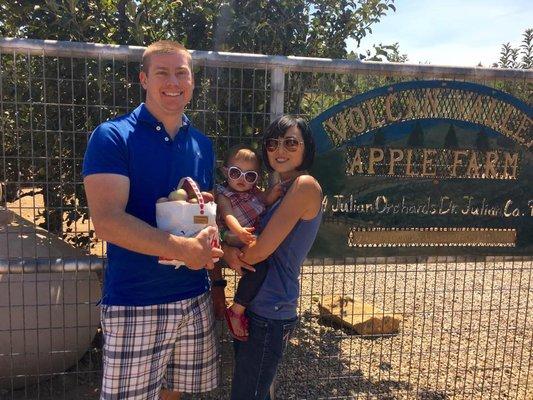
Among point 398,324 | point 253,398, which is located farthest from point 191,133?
point 398,324

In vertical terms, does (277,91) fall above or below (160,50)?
below

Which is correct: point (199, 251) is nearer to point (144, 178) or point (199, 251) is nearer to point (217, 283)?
point (144, 178)

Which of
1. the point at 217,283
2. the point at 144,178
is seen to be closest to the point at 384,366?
the point at 217,283

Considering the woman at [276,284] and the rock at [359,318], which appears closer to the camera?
the woman at [276,284]

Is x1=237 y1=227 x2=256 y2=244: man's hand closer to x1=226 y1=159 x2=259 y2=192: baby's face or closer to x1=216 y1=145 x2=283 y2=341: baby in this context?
x1=216 y1=145 x2=283 y2=341: baby

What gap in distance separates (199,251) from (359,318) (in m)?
3.02

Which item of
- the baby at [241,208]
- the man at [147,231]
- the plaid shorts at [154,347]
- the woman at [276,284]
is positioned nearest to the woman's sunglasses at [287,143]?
the woman at [276,284]

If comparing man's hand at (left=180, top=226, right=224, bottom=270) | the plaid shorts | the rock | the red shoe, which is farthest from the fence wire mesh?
man's hand at (left=180, top=226, right=224, bottom=270)

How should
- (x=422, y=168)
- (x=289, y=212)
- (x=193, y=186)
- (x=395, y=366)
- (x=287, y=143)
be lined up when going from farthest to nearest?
(x=395, y=366) < (x=422, y=168) < (x=287, y=143) < (x=289, y=212) < (x=193, y=186)

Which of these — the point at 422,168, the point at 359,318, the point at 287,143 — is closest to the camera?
the point at 287,143

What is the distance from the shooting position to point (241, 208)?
2.65m

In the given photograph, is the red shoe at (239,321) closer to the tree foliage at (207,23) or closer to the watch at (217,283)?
the watch at (217,283)

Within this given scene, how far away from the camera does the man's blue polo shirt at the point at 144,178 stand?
88.0 inches

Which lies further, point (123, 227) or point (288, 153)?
point (288, 153)
